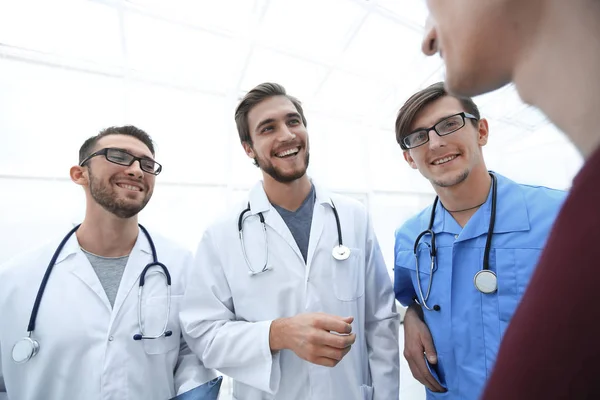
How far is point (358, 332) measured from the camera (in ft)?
3.83

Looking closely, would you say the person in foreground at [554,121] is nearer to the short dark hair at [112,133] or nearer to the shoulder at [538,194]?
the shoulder at [538,194]

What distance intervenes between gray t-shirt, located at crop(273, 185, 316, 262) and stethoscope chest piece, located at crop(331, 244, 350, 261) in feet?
0.42

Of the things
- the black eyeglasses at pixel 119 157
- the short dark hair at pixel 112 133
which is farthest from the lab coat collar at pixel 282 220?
the short dark hair at pixel 112 133

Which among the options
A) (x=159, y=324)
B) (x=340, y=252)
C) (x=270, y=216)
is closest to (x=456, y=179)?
(x=340, y=252)

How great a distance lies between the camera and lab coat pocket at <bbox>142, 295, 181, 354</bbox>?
1.16m

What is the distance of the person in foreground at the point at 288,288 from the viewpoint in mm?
973

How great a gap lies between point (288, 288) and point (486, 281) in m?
0.71

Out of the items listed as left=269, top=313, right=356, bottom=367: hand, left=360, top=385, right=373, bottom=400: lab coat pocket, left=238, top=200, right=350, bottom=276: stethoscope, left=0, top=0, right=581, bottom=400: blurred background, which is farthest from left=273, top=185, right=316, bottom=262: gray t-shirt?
left=0, top=0, right=581, bottom=400: blurred background

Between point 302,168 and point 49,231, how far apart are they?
132 inches

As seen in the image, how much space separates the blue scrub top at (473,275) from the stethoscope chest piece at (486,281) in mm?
25

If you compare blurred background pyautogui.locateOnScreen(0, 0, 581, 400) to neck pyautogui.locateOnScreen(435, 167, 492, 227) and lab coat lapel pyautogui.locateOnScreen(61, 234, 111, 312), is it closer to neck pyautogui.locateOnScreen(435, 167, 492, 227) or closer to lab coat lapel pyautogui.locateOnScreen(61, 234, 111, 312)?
lab coat lapel pyautogui.locateOnScreen(61, 234, 111, 312)

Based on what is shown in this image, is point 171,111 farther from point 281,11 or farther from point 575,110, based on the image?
point 575,110

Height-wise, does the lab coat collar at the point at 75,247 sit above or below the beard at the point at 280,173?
below

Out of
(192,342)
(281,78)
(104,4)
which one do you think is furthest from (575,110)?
(281,78)
